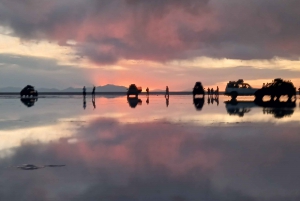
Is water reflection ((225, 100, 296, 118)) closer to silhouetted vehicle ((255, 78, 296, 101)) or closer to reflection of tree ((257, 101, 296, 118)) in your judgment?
reflection of tree ((257, 101, 296, 118))

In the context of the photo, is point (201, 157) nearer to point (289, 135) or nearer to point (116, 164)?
point (116, 164)

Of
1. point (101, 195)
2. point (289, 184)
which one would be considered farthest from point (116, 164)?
point (289, 184)

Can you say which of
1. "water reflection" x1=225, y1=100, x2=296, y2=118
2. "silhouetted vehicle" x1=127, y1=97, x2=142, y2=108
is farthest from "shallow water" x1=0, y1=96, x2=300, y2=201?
"silhouetted vehicle" x1=127, y1=97, x2=142, y2=108

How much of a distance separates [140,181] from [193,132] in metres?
6.57

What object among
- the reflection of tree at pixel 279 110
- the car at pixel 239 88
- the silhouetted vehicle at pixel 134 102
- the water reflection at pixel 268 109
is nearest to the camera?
the reflection of tree at pixel 279 110

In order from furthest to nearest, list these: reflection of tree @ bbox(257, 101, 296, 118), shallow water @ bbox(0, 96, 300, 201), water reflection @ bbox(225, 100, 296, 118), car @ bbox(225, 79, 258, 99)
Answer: car @ bbox(225, 79, 258, 99) < water reflection @ bbox(225, 100, 296, 118) < reflection of tree @ bbox(257, 101, 296, 118) < shallow water @ bbox(0, 96, 300, 201)

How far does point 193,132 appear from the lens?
12.6 m

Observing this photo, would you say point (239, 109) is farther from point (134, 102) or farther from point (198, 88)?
point (198, 88)

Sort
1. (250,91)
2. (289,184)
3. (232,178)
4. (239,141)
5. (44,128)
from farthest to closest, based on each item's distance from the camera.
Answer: (250,91), (44,128), (239,141), (232,178), (289,184)

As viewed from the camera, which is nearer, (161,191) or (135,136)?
(161,191)

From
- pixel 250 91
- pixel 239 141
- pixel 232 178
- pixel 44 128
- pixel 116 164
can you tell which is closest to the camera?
pixel 232 178

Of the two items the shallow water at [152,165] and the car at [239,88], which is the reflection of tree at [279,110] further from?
the car at [239,88]

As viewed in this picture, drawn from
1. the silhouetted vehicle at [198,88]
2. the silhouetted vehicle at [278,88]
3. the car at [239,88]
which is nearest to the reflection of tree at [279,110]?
the silhouetted vehicle at [278,88]

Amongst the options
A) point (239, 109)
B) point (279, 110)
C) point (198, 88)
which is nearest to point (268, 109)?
point (279, 110)
